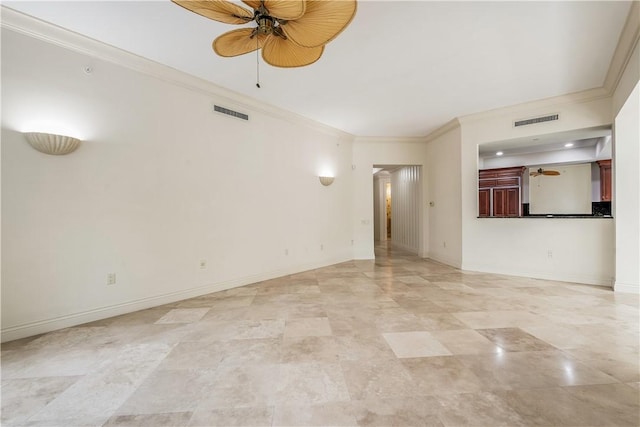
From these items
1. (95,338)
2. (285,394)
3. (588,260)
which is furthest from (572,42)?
(95,338)

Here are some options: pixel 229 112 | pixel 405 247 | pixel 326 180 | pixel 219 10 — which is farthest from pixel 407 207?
pixel 219 10

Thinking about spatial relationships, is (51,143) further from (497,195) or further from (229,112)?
(497,195)

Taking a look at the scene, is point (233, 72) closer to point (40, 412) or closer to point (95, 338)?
point (95, 338)

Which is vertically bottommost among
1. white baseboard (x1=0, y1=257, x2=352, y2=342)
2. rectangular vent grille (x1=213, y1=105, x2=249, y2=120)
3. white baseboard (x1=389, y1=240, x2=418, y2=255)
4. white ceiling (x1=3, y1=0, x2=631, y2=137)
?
white baseboard (x1=389, y1=240, x2=418, y2=255)

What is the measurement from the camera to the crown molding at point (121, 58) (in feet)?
8.50

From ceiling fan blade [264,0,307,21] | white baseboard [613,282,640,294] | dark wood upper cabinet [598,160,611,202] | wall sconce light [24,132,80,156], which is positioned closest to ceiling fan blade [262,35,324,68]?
ceiling fan blade [264,0,307,21]

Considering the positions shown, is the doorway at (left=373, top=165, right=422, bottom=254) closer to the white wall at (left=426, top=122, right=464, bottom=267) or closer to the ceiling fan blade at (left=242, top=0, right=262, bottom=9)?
the white wall at (left=426, top=122, right=464, bottom=267)

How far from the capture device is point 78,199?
2.92 metres

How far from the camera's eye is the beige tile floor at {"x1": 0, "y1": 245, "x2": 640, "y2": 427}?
1.59 m

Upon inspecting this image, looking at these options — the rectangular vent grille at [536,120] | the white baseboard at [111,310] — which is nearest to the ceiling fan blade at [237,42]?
the white baseboard at [111,310]

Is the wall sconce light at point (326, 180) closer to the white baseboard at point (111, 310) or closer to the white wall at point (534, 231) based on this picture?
the white baseboard at point (111, 310)

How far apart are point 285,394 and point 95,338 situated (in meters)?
2.23

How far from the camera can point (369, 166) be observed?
687 centimetres

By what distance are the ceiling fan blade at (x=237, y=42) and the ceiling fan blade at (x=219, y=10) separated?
0.16 m
